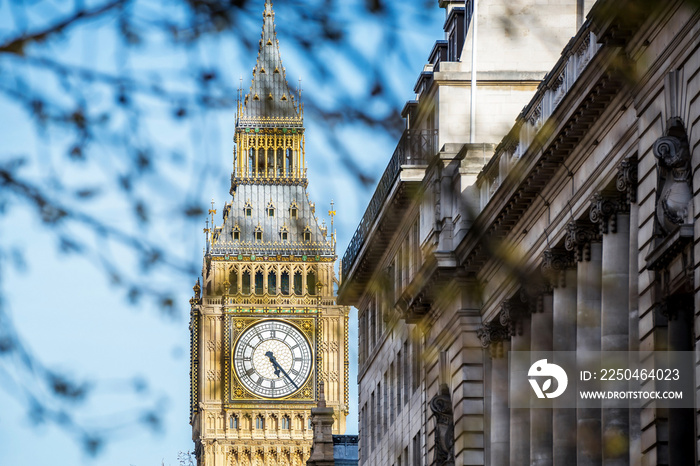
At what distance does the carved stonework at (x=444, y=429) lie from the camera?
63406mm

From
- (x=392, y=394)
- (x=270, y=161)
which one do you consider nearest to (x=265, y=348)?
(x=270, y=161)

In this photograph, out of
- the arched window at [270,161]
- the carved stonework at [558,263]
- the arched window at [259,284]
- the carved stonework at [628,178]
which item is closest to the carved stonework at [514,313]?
the carved stonework at [558,263]

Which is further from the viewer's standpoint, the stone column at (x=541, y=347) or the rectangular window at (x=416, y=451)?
the rectangular window at (x=416, y=451)

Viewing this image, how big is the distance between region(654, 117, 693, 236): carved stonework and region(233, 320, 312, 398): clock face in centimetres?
14775

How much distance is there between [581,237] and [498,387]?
12879 millimetres

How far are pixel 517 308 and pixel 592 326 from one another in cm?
890

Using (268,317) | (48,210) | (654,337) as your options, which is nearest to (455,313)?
(654,337)

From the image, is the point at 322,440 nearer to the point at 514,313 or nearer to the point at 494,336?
the point at 494,336

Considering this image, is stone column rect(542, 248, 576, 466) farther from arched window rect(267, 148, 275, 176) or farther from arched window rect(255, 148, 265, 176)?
arched window rect(267, 148, 275, 176)

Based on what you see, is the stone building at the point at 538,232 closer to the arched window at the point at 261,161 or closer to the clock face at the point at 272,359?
the clock face at the point at 272,359

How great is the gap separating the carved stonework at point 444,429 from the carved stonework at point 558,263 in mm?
12559

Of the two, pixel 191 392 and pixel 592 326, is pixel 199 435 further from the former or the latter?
pixel 592 326

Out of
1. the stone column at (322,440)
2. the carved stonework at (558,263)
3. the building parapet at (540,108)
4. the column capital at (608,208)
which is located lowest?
the column capital at (608,208)

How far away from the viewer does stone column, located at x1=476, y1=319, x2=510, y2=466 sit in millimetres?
59219
